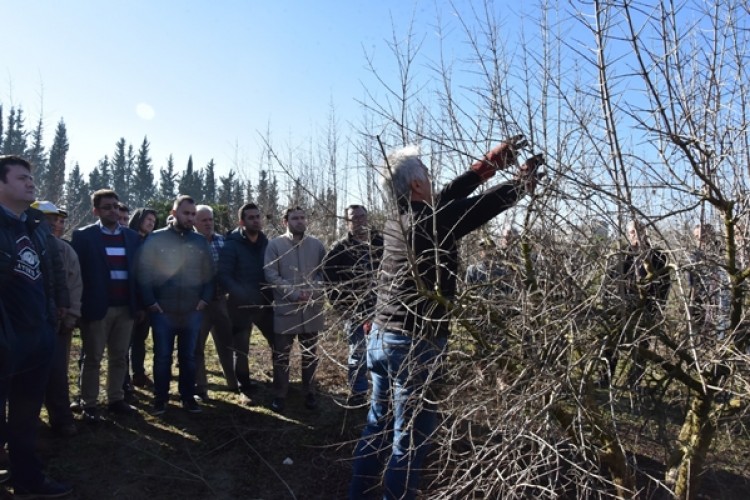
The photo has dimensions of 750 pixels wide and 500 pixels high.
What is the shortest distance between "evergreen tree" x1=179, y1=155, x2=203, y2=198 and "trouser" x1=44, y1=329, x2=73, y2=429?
59.0 meters

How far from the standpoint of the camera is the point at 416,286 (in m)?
2.59

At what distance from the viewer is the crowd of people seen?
250 centimetres

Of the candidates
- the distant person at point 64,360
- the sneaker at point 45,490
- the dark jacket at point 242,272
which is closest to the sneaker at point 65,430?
the distant person at point 64,360

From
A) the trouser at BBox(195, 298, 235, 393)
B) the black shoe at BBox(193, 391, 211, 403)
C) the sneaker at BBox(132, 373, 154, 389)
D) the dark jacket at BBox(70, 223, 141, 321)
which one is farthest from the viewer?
the sneaker at BBox(132, 373, 154, 389)

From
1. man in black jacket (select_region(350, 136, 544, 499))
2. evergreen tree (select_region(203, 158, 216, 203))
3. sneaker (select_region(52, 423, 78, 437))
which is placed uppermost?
evergreen tree (select_region(203, 158, 216, 203))

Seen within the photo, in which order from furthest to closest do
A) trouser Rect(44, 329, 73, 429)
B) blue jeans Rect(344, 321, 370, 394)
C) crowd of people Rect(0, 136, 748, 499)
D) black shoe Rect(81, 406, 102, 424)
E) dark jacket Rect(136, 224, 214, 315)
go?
dark jacket Rect(136, 224, 214, 315) < black shoe Rect(81, 406, 102, 424) < trouser Rect(44, 329, 73, 429) < blue jeans Rect(344, 321, 370, 394) < crowd of people Rect(0, 136, 748, 499)

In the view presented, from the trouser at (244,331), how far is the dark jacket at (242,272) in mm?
105

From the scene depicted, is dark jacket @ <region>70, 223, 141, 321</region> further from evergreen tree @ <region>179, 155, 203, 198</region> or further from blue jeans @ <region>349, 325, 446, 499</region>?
evergreen tree @ <region>179, 155, 203, 198</region>

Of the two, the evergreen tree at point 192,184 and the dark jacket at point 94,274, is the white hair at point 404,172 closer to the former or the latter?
the dark jacket at point 94,274

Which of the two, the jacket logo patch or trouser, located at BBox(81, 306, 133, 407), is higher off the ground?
the jacket logo patch

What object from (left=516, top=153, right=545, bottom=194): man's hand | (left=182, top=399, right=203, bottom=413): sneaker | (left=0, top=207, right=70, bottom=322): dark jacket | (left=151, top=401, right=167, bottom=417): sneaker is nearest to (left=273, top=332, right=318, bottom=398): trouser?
(left=182, top=399, right=203, bottom=413): sneaker

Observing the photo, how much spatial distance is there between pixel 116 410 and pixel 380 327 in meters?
3.13

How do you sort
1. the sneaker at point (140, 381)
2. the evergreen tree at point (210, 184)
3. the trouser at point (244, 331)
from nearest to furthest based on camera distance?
the trouser at point (244, 331) → the sneaker at point (140, 381) → the evergreen tree at point (210, 184)

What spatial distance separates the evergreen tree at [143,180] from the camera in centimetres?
7056
